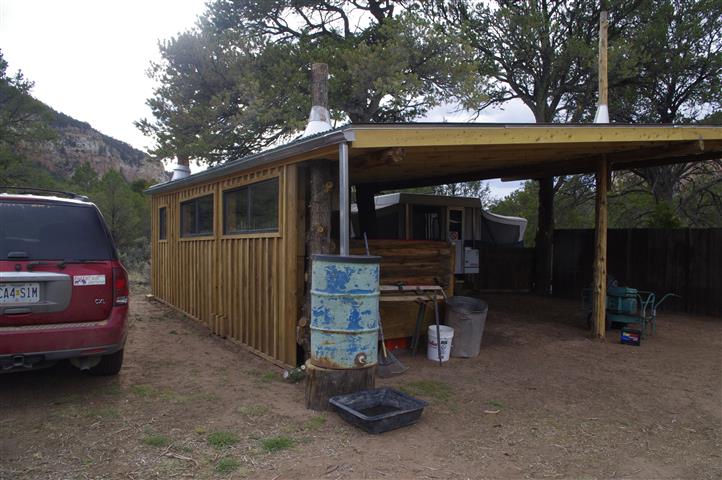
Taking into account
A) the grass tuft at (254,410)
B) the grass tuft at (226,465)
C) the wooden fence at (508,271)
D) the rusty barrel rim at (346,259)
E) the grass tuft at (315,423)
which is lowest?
the grass tuft at (226,465)

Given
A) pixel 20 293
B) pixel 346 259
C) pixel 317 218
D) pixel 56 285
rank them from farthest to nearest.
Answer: pixel 317 218, pixel 346 259, pixel 56 285, pixel 20 293

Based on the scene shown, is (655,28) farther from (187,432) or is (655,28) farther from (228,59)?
(187,432)

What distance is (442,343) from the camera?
237 inches

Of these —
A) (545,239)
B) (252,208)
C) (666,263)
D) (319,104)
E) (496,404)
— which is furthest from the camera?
(545,239)

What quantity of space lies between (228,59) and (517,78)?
24.3 feet

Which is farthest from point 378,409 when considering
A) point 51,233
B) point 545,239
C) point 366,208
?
point 545,239

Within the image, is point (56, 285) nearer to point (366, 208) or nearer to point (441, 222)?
point (366, 208)

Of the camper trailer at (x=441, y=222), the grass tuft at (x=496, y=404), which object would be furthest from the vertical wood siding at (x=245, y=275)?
the camper trailer at (x=441, y=222)

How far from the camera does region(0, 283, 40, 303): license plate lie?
389 cm

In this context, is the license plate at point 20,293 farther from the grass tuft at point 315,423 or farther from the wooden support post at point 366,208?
the wooden support post at point 366,208

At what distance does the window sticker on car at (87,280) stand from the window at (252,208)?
2027 millimetres

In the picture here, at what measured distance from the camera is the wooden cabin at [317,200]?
509cm

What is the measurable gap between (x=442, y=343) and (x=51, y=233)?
4.10 meters

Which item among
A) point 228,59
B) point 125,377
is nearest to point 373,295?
point 125,377
